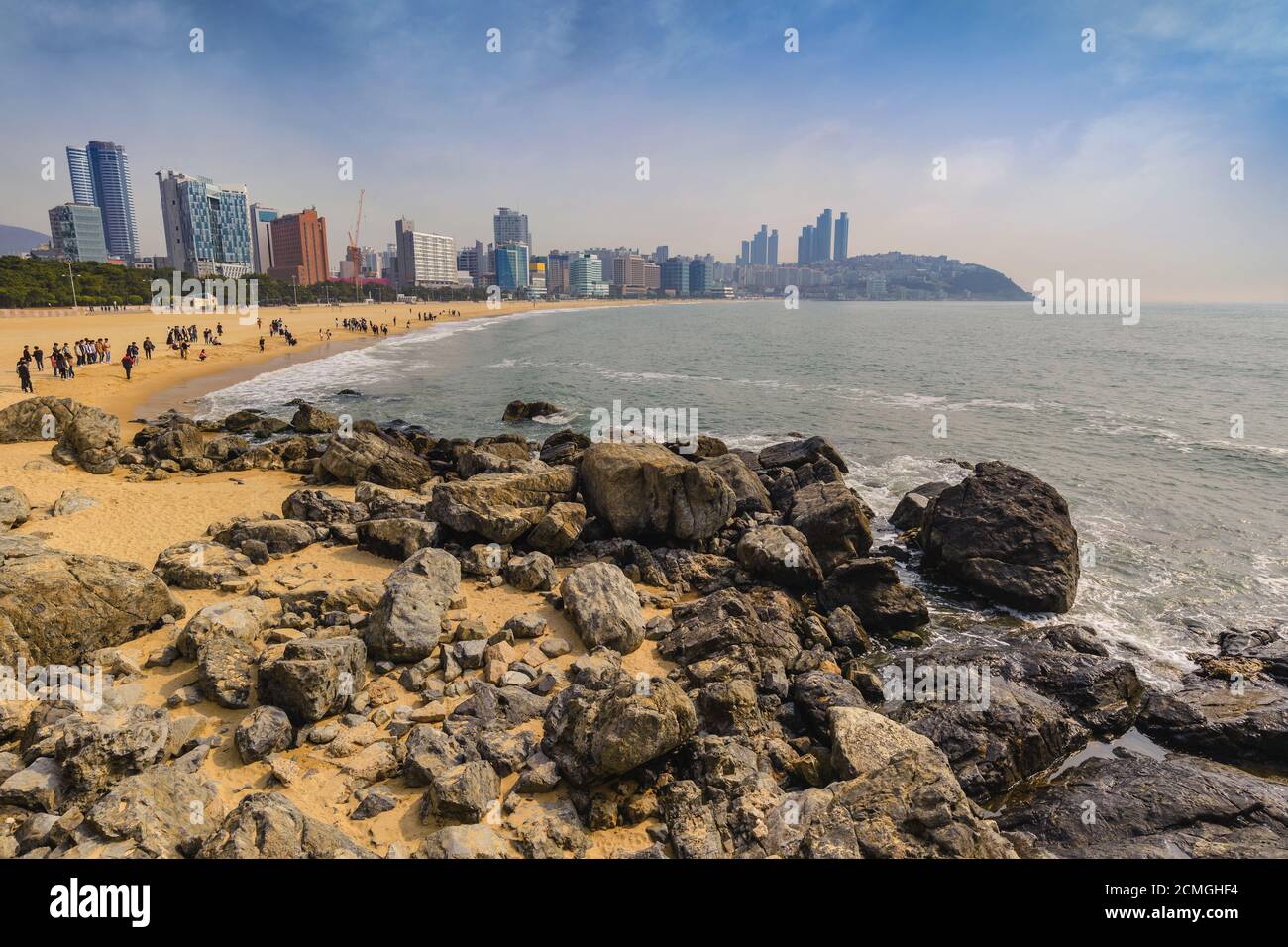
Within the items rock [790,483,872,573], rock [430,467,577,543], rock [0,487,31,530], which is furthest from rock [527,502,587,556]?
rock [0,487,31,530]

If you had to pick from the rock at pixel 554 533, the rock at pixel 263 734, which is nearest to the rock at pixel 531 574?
the rock at pixel 554 533

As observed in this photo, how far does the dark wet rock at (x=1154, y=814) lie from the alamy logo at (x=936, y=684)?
1.56 meters

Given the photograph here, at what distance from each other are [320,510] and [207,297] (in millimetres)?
116873

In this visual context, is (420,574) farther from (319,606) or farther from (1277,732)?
(1277,732)

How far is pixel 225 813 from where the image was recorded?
7.22 metres

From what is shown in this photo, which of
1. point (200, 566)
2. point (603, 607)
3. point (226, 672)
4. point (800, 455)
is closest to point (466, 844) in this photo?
point (226, 672)

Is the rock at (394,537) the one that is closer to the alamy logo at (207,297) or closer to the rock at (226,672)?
the rock at (226,672)

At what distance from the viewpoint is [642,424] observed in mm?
36094

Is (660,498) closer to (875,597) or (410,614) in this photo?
(875,597)
